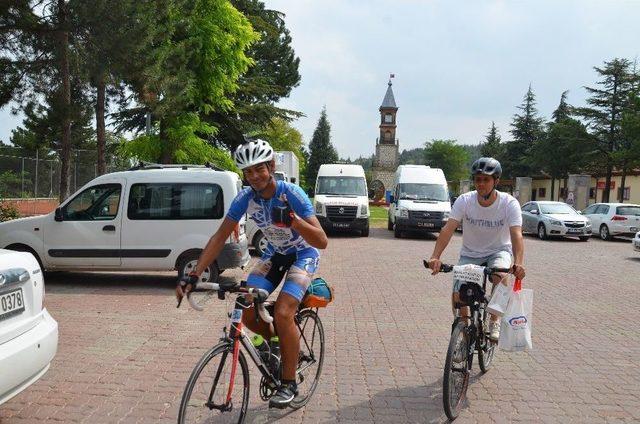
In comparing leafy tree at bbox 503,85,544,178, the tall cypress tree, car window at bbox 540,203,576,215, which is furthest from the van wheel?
the tall cypress tree

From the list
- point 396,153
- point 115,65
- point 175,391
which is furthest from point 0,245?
point 396,153

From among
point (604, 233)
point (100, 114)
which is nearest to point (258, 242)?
point (100, 114)

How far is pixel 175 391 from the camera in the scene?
4.81m

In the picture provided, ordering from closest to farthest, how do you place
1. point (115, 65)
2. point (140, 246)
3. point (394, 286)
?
point (140, 246) < point (394, 286) < point (115, 65)

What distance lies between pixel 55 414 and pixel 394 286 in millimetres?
7195

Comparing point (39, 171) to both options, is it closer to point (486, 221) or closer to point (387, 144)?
point (486, 221)

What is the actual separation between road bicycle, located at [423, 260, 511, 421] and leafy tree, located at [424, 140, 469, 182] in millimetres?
127355

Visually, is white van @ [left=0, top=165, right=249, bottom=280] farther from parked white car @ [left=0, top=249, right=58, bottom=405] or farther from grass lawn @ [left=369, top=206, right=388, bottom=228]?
grass lawn @ [left=369, top=206, right=388, bottom=228]

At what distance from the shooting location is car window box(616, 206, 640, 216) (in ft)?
76.2

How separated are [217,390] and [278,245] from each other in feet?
3.53

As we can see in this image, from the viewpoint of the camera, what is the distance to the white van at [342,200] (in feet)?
70.3

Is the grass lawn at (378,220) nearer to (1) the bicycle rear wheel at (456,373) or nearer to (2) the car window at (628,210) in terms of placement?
(2) the car window at (628,210)

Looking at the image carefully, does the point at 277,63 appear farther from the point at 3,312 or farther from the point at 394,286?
the point at 3,312

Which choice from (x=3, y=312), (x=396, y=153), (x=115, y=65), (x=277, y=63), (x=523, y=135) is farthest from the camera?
(x=396, y=153)
